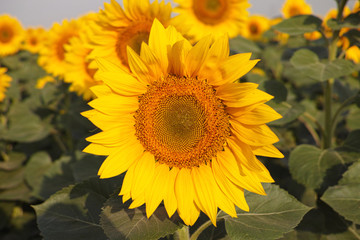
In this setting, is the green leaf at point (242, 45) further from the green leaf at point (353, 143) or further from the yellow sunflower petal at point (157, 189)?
the yellow sunflower petal at point (157, 189)

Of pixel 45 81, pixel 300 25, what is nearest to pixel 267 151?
pixel 300 25

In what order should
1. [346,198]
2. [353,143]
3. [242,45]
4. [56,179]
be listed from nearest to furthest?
[346,198] → [353,143] → [56,179] → [242,45]

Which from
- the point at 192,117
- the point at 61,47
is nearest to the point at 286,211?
the point at 192,117

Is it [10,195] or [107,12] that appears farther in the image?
[10,195]

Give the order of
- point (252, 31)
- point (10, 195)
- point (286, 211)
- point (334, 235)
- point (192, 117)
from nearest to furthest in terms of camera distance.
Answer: point (192, 117) < point (286, 211) < point (334, 235) < point (10, 195) < point (252, 31)

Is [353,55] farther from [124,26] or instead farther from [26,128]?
[26,128]

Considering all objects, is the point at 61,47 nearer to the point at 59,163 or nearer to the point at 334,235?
the point at 59,163

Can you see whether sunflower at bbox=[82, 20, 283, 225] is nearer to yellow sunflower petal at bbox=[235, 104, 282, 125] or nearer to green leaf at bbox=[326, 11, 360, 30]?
yellow sunflower petal at bbox=[235, 104, 282, 125]
